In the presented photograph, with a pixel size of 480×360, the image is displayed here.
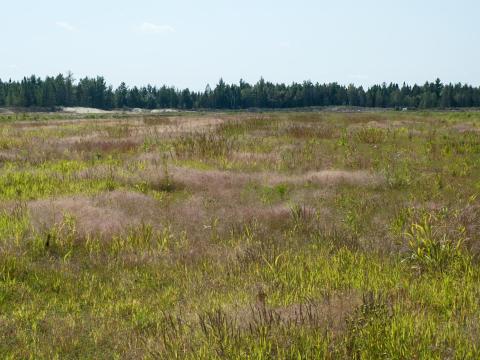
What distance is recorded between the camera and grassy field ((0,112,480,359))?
415cm

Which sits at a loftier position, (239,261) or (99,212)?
(99,212)

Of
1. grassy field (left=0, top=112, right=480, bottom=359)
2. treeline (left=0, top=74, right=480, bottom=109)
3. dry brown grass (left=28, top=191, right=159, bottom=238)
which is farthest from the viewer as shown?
treeline (left=0, top=74, right=480, bottom=109)

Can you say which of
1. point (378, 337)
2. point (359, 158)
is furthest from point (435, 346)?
point (359, 158)

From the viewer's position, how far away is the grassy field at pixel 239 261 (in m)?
4.15

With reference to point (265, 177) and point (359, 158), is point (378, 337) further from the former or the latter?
point (359, 158)

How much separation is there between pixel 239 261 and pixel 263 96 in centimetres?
14805

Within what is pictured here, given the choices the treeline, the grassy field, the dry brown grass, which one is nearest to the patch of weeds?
the grassy field

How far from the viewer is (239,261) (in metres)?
6.71

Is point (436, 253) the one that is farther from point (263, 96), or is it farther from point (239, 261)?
point (263, 96)

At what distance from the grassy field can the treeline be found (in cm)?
12756

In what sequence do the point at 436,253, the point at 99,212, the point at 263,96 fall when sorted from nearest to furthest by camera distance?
the point at 436,253 < the point at 99,212 < the point at 263,96

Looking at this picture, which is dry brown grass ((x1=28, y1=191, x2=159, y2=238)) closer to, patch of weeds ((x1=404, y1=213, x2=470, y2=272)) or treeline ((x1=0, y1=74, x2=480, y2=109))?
patch of weeds ((x1=404, y1=213, x2=470, y2=272))

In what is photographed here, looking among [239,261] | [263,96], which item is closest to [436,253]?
[239,261]

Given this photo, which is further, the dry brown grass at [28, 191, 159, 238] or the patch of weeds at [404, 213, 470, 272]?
the dry brown grass at [28, 191, 159, 238]
